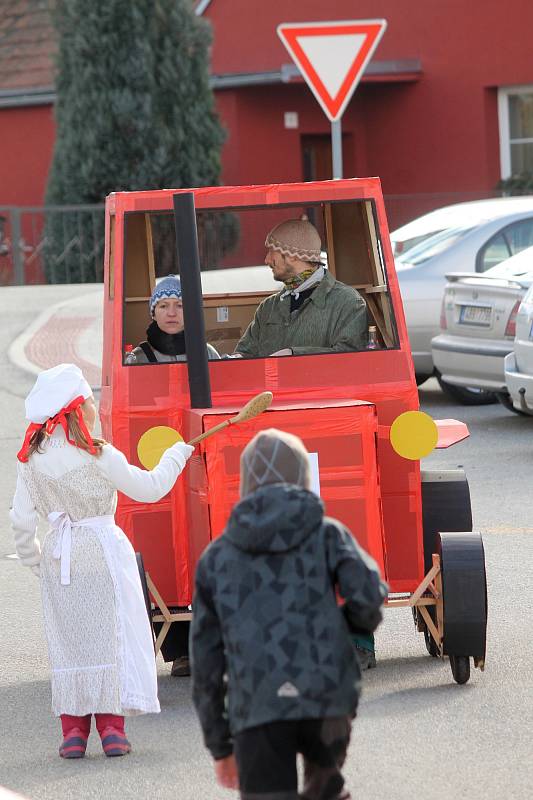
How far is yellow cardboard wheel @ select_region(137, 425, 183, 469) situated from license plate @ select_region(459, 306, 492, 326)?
7336 mm

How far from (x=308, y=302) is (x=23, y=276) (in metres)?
19.2

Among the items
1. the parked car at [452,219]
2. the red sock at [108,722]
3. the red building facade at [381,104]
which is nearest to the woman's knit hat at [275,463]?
the red sock at [108,722]

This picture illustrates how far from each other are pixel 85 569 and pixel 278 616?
1824 millimetres

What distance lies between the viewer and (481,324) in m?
13.0

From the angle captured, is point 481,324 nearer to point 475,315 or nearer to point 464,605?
point 475,315

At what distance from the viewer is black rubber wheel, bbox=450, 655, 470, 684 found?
612 centimetres

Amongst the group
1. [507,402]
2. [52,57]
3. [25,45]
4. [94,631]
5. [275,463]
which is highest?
[25,45]

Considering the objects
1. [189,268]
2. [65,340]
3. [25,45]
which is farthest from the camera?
[25,45]

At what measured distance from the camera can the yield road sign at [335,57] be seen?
11.7 meters

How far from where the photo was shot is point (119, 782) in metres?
5.25

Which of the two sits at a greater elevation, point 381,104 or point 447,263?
point 381,104

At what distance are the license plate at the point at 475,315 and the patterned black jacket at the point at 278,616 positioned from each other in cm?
927

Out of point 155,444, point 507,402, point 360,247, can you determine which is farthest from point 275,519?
point 507,402

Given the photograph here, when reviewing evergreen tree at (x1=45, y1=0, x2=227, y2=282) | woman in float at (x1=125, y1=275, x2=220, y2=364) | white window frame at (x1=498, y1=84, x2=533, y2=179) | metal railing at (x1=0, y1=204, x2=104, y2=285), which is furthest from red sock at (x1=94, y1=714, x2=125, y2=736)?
white window frame at (x1=498, y1=84, x2=533, y2=179)
